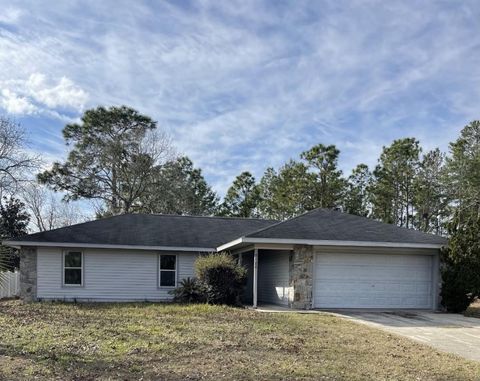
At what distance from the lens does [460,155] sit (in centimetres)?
3006

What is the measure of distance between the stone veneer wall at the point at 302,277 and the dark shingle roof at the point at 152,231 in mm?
4589

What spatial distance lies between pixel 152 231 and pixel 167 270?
1820 millimetres

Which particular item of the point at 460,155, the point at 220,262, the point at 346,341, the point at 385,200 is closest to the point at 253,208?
the point at 385,200

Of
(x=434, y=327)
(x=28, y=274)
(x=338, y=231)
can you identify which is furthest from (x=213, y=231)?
(x=434, y=327)

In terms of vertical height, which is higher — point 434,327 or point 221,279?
point 221,279

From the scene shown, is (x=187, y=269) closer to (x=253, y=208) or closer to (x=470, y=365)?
(x=470, y=365)

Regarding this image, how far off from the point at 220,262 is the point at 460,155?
18976mm

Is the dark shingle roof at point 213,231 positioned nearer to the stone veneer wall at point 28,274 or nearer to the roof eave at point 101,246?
the roof eave at point 101,246

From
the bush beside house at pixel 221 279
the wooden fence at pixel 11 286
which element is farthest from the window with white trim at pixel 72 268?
the wooden fence at pixel 11 286

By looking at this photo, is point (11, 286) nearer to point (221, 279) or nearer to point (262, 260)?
point (262, 260)

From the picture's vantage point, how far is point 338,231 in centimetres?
1744

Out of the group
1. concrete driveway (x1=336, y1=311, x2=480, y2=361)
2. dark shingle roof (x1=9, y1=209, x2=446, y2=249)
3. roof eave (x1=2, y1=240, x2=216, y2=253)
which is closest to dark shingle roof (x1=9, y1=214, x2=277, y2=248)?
dark shingle roof (x1=9, y1=209, x2=446, y2=249)

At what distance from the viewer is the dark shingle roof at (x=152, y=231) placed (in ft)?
64.0

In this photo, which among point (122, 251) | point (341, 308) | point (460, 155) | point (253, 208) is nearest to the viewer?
point (341, 308)
